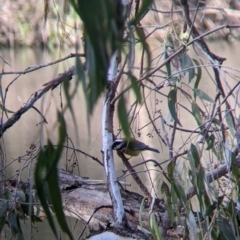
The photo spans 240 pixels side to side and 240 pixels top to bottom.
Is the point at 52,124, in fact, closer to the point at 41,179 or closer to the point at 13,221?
the point at 13,221

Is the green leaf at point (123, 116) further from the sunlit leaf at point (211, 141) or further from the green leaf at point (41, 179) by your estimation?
the sunlit leaf at point (211, 141)

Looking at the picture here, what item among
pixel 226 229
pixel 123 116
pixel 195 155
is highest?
pixel 123 116

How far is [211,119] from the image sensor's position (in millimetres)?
1096

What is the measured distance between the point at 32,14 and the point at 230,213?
6.08 feet

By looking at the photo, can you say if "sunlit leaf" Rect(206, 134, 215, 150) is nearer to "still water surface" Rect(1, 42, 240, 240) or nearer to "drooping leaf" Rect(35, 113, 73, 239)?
"still water surface" Rect(1, 42, 240, 240)

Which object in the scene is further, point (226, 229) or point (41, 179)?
point (226, 229)

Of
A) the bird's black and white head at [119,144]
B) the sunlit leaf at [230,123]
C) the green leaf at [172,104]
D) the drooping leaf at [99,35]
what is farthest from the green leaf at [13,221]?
the drooping leaf at [99,35]

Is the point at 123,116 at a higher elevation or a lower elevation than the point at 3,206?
higher

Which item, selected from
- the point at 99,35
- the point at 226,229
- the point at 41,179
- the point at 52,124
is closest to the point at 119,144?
the point at 52,124

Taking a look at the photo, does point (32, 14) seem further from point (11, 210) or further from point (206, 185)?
point (206, 185)

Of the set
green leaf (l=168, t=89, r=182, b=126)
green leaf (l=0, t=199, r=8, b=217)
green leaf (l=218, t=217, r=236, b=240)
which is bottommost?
green leaf (l=218, t=217, r=236, b=240)

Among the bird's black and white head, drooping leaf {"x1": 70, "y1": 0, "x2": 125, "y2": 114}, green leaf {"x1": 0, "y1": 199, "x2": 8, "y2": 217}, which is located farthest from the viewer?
the bird's black and white head

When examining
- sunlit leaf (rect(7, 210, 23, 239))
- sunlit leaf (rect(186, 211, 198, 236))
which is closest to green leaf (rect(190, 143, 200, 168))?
sunlit leaf (rect(186, 211, 198, 236))

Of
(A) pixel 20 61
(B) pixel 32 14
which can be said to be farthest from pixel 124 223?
(A) pixel 20 61
